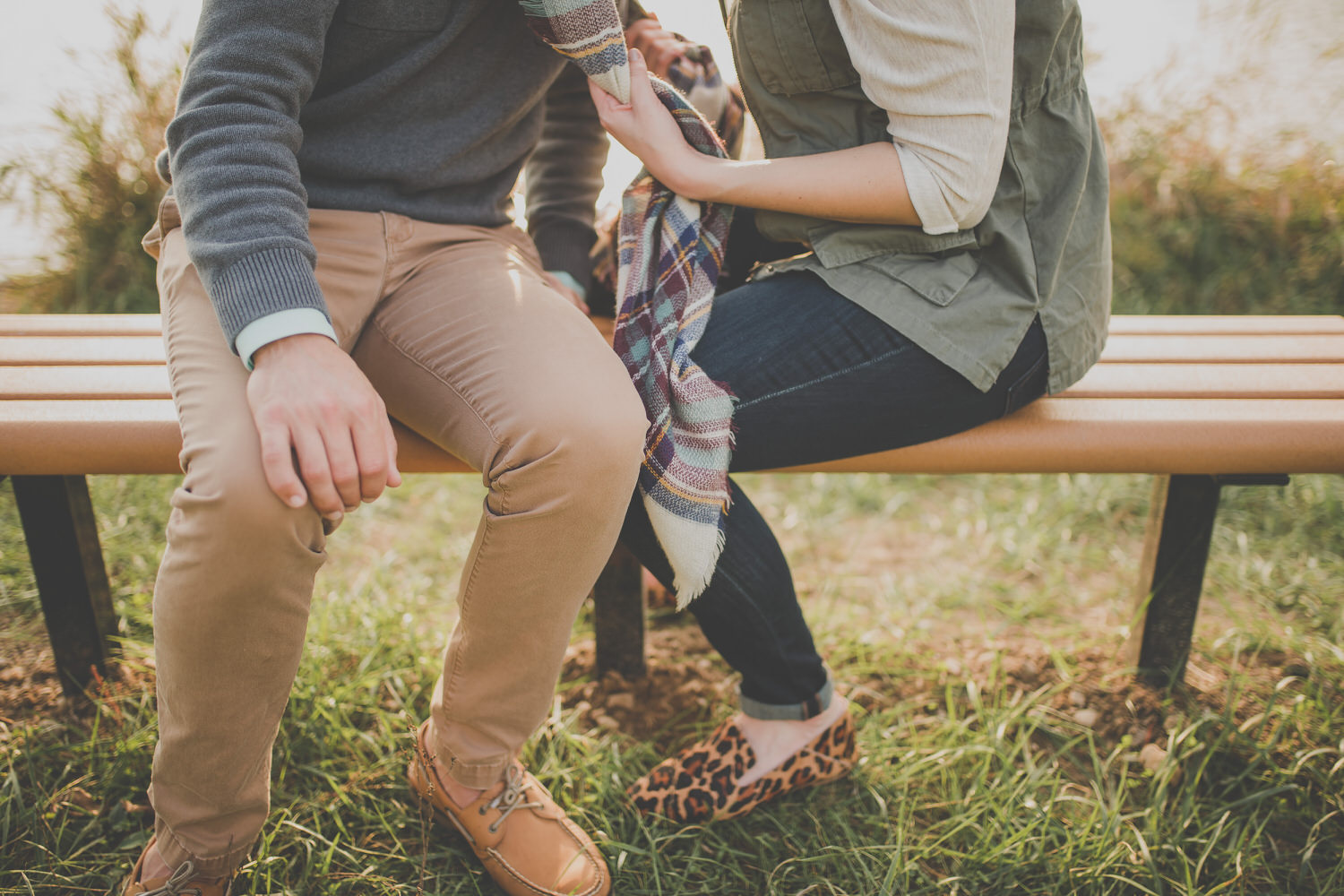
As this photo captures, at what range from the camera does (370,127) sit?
1441 millimetres

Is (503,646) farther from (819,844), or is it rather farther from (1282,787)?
(1282,787)

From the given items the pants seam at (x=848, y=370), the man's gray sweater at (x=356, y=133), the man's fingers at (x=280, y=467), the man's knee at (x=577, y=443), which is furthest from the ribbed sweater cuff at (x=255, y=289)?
the pants seam at (x=848, y=370)

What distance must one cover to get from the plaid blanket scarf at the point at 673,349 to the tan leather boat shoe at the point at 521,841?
0.39 m

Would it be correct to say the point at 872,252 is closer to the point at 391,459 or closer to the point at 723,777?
the point at 391,459

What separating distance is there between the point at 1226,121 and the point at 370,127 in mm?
3573

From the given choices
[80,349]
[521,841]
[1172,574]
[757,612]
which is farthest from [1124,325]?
[80,349]

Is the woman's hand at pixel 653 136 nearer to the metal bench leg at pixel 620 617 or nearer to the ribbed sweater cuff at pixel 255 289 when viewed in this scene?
the ribbed sweater cuff at pixel 255 289

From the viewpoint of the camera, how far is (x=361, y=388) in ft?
3.80

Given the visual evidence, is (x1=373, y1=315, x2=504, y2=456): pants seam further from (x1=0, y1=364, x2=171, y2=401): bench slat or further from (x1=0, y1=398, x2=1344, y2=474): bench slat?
(x1=0, y1=364, x2=171, y2=401): bench slat

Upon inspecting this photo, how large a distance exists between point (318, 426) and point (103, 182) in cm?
269

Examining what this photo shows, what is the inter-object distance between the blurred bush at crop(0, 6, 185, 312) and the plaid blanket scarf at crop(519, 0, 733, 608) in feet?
7.55

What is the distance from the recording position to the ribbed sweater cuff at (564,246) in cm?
185

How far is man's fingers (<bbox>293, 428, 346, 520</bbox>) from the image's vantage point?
1.10 m

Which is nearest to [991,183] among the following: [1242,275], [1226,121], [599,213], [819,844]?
[599,213]
